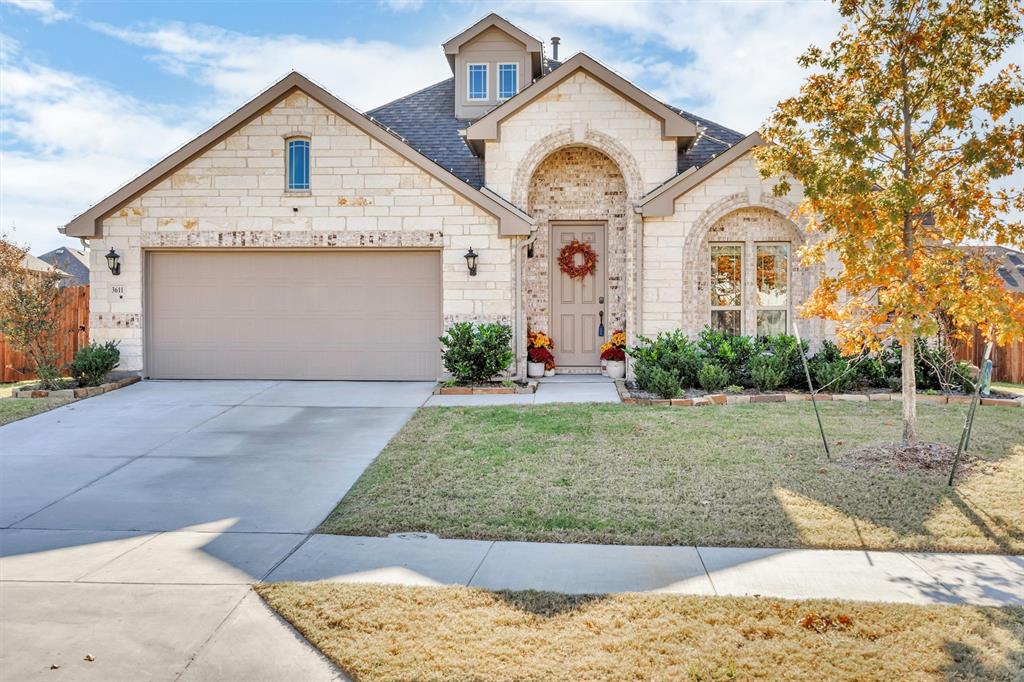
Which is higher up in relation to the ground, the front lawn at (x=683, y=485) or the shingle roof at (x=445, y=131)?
the shingle roof at (x=445, y=131)

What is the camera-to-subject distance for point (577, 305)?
14.1 m

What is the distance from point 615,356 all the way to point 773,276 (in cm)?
327

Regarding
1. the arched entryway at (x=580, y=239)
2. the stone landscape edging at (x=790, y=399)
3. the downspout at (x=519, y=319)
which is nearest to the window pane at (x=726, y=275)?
the arched entryway at (x=580, y=239)

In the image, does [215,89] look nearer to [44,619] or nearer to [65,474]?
[65,474]

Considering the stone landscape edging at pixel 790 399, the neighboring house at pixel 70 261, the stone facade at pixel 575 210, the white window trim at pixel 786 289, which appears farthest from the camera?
the neighboring house at pixel 70 261

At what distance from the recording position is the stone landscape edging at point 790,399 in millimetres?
10367

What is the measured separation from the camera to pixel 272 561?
4754mm

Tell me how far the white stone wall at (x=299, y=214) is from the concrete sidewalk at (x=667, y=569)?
7.84 metres

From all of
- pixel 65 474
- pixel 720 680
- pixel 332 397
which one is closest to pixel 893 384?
pixel 332 397

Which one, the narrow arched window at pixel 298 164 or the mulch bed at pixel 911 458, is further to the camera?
the narrow arched window at pixel 298 164

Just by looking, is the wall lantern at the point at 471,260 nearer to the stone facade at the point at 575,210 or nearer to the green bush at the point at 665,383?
the stone facade at the point at 575,210

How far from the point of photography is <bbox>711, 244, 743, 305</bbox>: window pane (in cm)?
1337

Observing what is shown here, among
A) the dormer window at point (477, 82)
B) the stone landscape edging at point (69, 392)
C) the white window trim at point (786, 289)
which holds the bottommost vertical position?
the stone landscape edging at point (69, 392)

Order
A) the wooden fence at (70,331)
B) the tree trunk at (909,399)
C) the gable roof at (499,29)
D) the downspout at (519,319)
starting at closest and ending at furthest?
1. the tree trunk at (909,399)
2. the downspout at (519,319)
3. the wooden fence at (70,331)
4. the gable roof at (499,29)
